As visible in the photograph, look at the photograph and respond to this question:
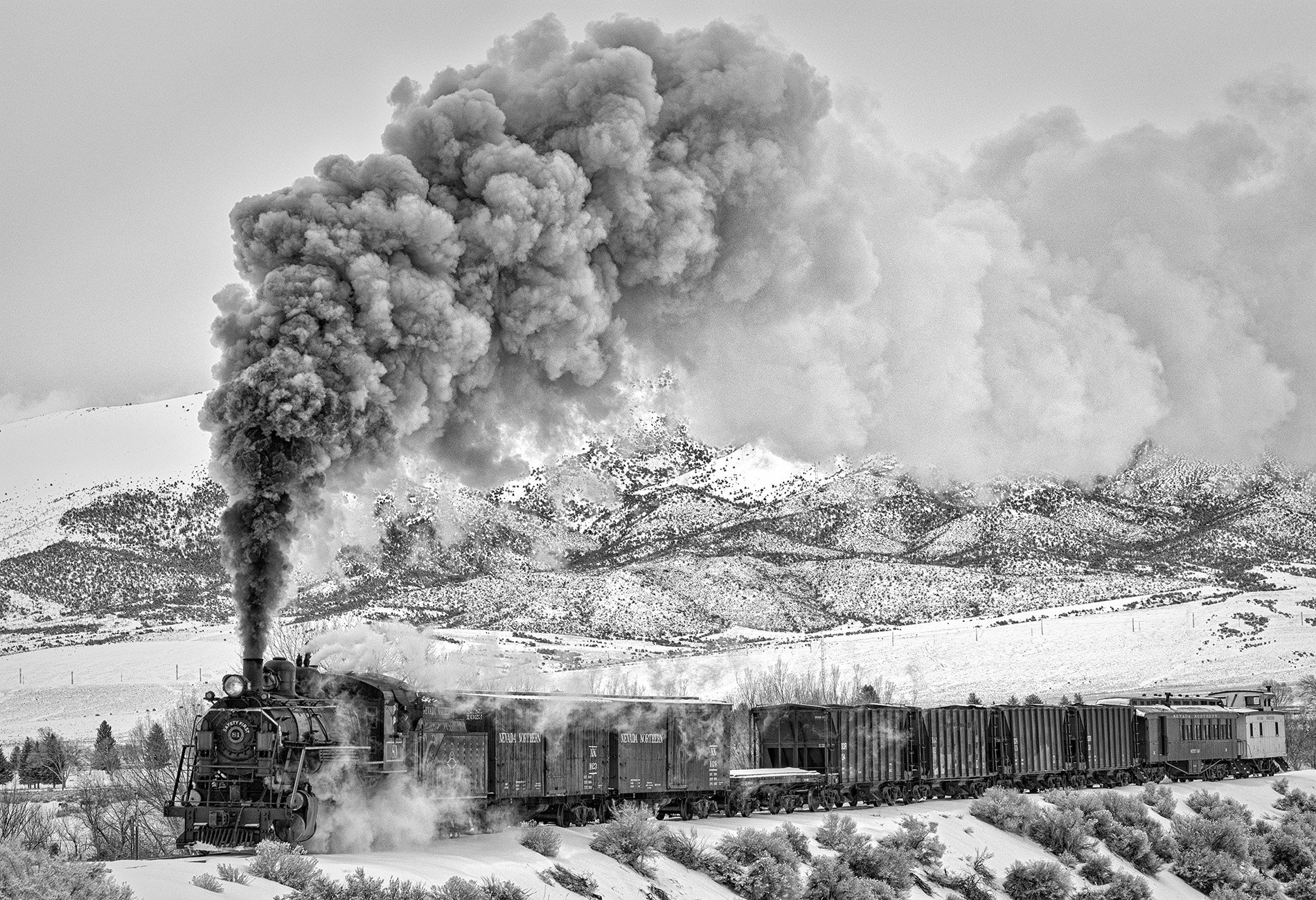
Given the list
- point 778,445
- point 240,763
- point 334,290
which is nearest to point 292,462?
point 334,290

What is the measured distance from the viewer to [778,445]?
38.7 meters

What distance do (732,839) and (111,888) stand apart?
514 inches

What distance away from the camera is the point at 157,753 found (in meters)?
49.1

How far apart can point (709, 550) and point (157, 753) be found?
101159 millimetres

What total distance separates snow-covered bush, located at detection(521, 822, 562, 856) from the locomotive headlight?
18.0 feet

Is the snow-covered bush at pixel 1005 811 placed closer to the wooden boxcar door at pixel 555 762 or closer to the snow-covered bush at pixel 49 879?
the wooden boxcar door at pixel 555 762

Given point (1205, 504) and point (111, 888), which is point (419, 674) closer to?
point (111, 888)

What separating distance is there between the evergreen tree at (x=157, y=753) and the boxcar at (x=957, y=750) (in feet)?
74.5

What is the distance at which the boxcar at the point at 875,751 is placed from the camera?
36781mm

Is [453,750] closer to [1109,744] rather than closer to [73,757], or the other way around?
[1109,744]

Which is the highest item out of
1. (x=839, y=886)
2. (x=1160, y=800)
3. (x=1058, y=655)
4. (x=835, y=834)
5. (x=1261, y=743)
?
(x=1058, y=655)

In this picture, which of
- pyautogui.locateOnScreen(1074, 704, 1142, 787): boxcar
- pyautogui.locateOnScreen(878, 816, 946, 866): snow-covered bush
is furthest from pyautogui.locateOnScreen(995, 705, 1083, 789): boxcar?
pyautogui.locateOnScreen(878, 816, 946, 866): snow-covered bush

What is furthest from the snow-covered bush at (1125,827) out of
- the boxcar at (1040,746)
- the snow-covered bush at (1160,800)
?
the boxcar at (1040,746)

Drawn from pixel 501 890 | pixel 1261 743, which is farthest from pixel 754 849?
pixel 1261 743
